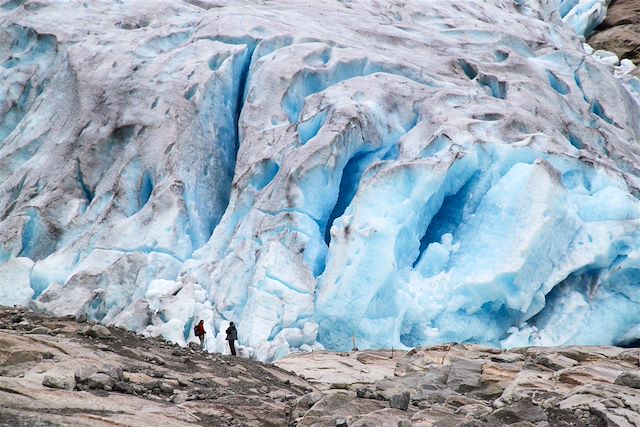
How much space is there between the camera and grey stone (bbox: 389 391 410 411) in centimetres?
626

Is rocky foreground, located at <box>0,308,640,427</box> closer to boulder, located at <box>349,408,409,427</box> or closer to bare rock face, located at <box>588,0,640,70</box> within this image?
boulder, located at <box>349,408,409,427</box>

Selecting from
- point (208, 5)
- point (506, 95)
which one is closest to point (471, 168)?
point (506, 95)

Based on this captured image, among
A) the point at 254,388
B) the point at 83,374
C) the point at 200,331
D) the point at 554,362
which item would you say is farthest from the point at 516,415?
the point at 200,331

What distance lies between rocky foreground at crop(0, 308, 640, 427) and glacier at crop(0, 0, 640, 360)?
262cm

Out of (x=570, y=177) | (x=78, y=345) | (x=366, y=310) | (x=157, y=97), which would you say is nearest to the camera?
(x=78, y=345)

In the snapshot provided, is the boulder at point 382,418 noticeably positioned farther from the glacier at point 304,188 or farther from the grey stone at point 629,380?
the glacier at point 304,188

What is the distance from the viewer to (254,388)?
7.38 metres

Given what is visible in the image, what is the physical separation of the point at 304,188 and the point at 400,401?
7.35 m

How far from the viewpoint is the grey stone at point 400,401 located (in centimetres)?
626

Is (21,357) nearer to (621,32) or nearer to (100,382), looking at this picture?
(100,382)

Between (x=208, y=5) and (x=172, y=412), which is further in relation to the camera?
(x=208, y=5)

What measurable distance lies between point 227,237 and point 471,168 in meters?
4.48

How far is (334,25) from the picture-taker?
17.6 metres

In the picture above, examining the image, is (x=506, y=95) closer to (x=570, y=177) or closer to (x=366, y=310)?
(x=570, y=177)
